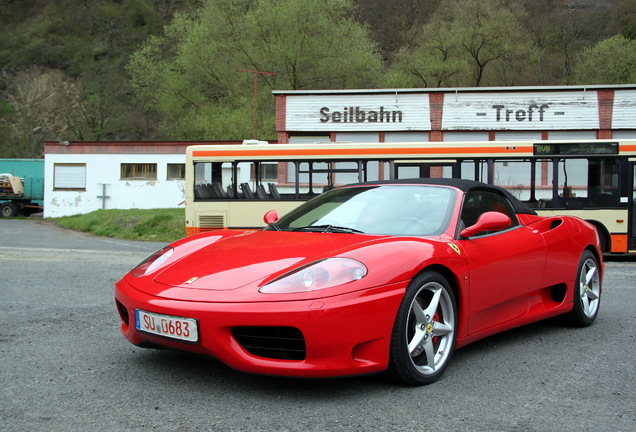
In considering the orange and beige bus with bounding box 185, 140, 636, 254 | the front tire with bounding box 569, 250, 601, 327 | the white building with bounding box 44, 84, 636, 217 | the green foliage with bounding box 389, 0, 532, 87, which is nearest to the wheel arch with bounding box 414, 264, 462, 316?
the front tire with bounding box 569, 250, 601, 327

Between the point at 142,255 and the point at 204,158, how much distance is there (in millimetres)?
3703

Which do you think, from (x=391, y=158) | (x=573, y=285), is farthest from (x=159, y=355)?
(x=391, y=158)

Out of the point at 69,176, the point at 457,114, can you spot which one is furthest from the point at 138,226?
the point at 69,176

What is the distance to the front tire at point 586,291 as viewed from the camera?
5043 mm

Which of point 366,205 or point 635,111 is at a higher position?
point 635,111

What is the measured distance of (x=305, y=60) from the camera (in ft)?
121

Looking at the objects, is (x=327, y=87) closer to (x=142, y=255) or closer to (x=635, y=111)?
(x=635, y=111)

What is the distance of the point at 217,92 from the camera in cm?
4131

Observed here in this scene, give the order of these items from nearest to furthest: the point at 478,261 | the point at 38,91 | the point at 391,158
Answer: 1. the point at 478,261
2. the point at 391,158
3. the point at 38,91

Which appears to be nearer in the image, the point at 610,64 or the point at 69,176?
the point at 69,176

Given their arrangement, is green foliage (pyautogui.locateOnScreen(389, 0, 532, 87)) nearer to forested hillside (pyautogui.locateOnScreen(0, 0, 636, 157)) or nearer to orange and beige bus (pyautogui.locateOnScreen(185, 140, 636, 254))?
forested hillside (pyautogui.locateOnScreen(0, 0, 636, 157))

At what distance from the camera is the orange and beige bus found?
13.0 meters

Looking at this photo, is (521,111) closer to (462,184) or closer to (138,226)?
(138,226)

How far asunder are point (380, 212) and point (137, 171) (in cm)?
3044
